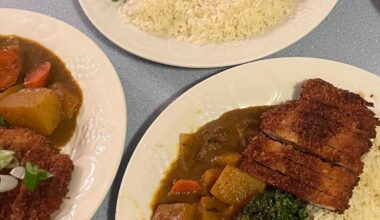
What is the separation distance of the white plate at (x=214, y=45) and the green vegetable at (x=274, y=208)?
34.8 inches

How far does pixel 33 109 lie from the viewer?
9.12 ft

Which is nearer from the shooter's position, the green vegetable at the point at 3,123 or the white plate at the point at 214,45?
the green vegetable at the point at 3,123

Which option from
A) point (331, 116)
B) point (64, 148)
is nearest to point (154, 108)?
point (64, 148)

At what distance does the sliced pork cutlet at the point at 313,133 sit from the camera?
8.43 feet

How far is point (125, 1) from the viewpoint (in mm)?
3424

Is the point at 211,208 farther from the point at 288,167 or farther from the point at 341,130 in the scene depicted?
the point at 341,130

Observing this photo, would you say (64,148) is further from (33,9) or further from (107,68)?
(33,9)

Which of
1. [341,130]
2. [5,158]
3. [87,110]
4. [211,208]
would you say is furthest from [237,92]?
[5,158]

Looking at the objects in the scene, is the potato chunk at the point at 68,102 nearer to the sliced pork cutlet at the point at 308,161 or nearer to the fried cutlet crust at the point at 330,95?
the sliced pork cutlet at the point at 308,161

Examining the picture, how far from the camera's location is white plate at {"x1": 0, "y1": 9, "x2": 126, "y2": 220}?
2590mm

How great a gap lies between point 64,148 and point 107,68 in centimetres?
56

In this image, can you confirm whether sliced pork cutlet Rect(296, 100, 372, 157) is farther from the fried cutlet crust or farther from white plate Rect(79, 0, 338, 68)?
white plate Rect(79, 0, 338, 68)

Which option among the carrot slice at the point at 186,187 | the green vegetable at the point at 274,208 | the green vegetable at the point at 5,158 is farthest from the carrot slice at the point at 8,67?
the green vegetable at the point at 274,208

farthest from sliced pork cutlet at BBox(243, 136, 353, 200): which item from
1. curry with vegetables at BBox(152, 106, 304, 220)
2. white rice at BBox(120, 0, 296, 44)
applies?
white rice at BBox(120, 0, 296, 44)
